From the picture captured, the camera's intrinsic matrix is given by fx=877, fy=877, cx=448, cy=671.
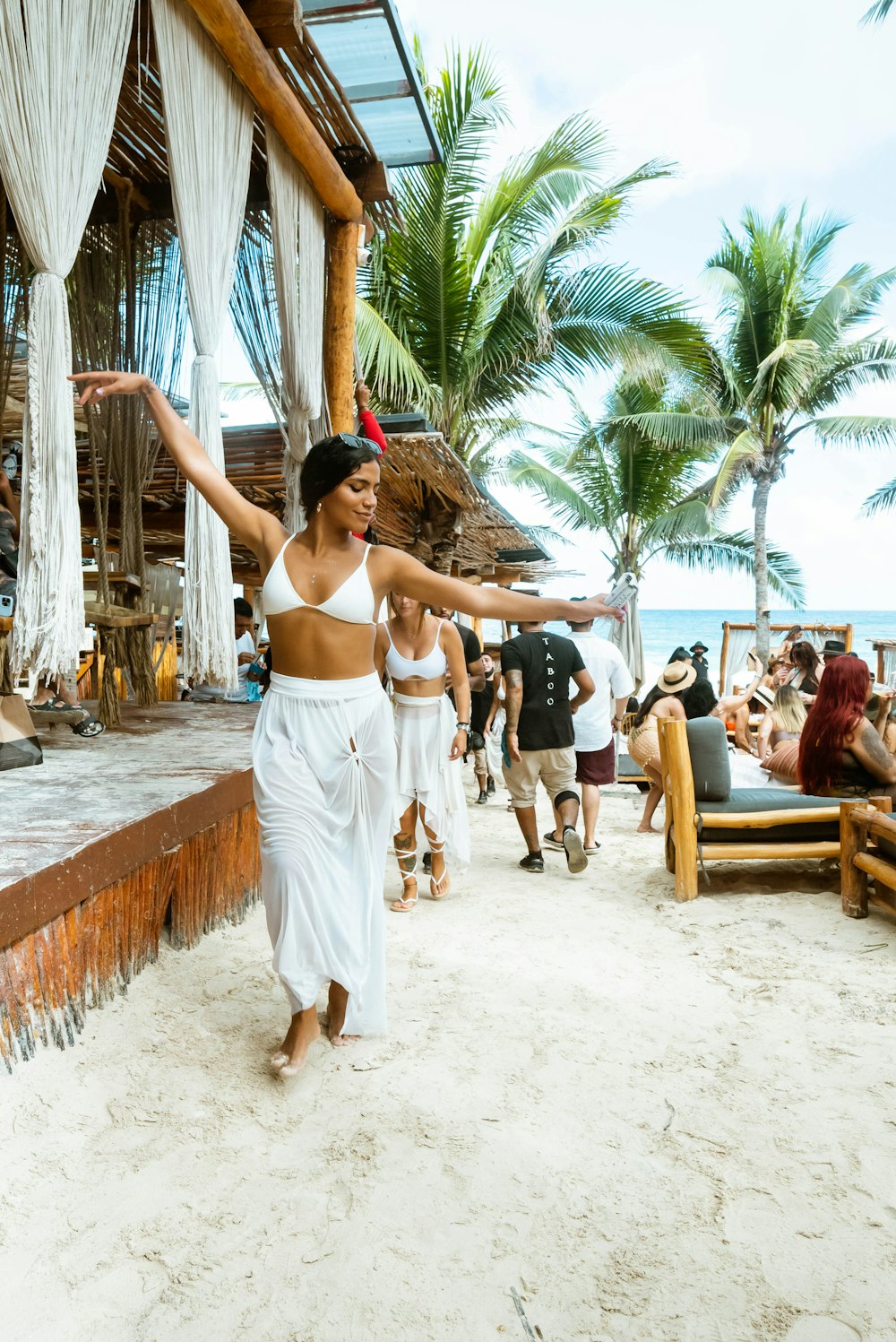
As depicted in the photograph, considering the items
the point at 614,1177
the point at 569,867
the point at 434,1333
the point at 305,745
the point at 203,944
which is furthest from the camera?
the point at 569,867

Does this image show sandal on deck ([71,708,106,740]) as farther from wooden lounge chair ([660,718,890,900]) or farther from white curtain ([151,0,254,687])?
wooden lounge chair ([660,718,890,900])

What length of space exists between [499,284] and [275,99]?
8004 millimetres

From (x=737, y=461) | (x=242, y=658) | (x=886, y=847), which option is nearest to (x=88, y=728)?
(x=886, y=847)

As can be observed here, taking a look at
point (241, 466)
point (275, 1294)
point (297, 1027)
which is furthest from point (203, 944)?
point (241, 466)

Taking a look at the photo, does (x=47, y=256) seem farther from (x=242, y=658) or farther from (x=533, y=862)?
(x=242, y=658)

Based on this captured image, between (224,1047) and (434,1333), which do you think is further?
(224,1047)

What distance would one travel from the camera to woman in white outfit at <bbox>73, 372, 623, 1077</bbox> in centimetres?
241

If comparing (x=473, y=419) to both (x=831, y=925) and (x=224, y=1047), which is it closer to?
(x=831, y=925)

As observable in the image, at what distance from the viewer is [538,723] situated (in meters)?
5.36

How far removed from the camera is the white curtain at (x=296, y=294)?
15.1 feet

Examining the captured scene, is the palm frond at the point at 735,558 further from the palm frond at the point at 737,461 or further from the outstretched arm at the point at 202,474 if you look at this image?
the outstretched arm at the point at 202,474

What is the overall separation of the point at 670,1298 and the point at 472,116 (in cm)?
1200

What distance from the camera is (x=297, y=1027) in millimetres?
2520

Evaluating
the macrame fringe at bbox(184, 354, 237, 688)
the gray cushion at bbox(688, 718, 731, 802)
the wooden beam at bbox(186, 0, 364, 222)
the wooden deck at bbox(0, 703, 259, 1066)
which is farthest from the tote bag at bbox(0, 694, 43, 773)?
the gray cushion at bbox(688, 718, 731, 802)
